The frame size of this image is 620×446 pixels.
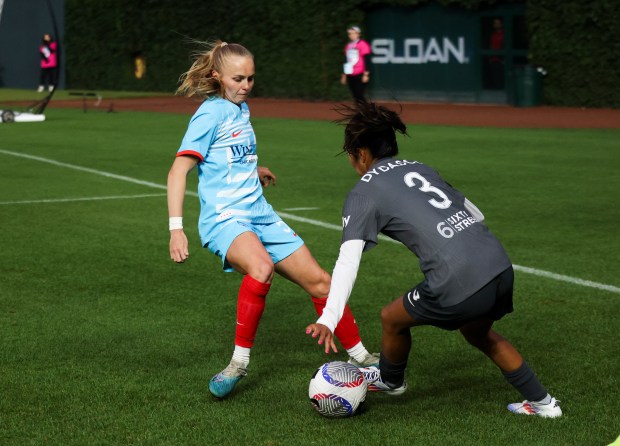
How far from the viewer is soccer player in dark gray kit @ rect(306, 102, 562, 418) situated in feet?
15.5

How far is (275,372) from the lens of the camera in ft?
19.8

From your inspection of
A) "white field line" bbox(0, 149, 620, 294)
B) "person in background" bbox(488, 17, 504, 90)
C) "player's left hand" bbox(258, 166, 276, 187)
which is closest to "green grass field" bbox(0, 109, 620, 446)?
"white field line" bbox(0, 149, 620, 294)

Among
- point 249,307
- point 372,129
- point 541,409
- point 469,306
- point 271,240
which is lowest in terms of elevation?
point 541,409

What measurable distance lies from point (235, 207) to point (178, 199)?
0.33 m

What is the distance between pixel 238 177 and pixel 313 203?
687cm

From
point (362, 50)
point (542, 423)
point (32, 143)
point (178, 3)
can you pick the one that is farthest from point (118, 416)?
point (178, 3)

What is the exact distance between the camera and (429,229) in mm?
4762

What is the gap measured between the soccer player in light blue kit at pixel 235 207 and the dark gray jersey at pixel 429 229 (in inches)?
37.2

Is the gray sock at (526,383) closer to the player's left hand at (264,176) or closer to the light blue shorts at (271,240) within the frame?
the light blue shorts at (271,240)

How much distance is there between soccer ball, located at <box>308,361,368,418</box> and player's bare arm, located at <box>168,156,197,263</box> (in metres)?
0.91

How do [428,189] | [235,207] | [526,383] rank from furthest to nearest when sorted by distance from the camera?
[235,207] < [526,383] < [428,189]

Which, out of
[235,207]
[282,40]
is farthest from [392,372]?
[282,40]

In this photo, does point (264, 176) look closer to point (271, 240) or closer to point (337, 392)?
point (271, 240)

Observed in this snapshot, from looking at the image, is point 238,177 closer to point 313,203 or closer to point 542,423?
point 542,423
